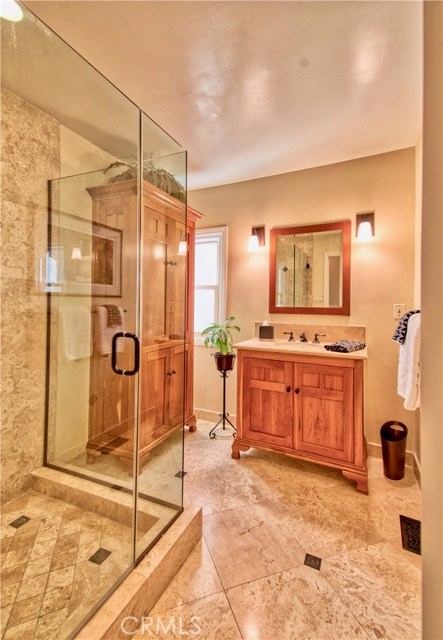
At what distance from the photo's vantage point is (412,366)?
1691 mm

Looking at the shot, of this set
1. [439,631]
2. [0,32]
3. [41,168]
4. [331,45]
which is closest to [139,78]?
[0,32]

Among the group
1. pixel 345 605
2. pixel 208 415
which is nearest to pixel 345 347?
pixel 345 605

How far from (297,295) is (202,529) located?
197cm

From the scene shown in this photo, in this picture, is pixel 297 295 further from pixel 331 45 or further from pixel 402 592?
pixel 402 592

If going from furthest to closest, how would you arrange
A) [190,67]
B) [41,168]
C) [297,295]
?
[297,295]
[41,168]
[190,67]

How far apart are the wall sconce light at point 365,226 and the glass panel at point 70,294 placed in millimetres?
1816

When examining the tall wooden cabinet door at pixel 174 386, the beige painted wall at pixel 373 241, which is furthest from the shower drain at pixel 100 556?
the beige painted wall at pixel 373 241

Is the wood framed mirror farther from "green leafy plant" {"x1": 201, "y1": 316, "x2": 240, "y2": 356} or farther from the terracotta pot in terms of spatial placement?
the terracotta pot

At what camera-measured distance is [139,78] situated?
1.68 meters

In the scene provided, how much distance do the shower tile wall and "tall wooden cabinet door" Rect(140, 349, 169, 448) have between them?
0.66 meters

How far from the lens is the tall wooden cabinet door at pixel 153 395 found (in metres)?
2.17

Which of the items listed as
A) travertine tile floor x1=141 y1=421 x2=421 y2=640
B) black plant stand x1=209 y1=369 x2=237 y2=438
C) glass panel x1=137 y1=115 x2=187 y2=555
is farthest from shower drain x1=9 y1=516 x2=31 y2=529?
black plant stand x1=209 y1=369 x2=237 y2=438

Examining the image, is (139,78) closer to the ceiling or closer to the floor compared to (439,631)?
closer to the ceiling

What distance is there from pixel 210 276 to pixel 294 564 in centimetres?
246
